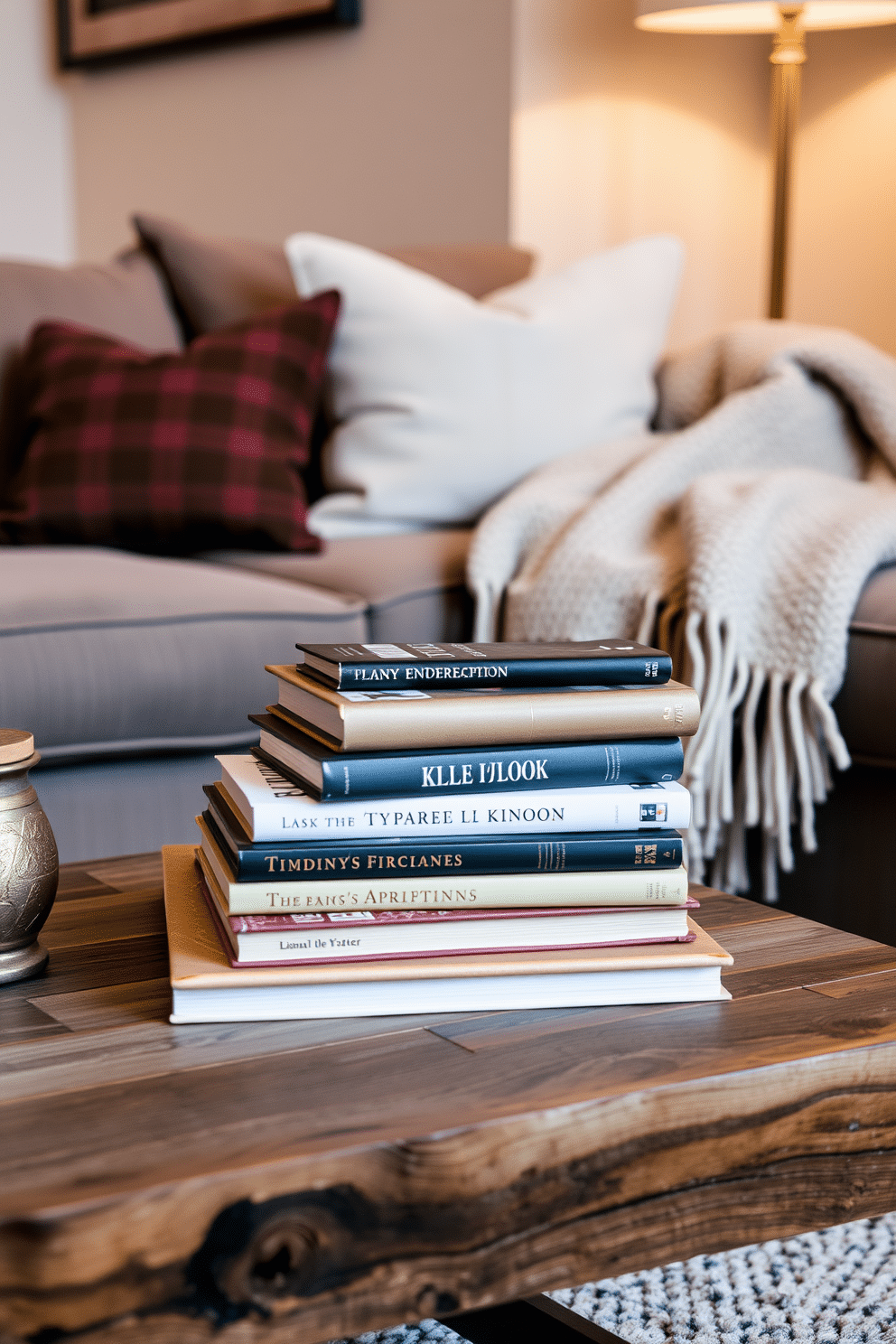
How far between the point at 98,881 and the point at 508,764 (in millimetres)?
338

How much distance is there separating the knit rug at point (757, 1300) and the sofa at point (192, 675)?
46 cm

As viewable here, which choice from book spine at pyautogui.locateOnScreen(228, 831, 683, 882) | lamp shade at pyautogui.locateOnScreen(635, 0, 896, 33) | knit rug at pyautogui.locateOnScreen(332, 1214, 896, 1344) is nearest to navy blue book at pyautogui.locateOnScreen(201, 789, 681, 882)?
book spine at pyautogui.locateOnScreen(228, 831, 683, 882)

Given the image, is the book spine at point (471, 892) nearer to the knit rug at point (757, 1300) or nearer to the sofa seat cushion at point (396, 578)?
the knit rug at point (757, 1300)

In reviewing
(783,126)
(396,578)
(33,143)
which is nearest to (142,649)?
(396,578)

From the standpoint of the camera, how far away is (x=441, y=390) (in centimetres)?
194

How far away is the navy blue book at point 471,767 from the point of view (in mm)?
650

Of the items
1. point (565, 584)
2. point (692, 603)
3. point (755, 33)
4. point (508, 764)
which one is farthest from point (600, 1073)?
point (755, 33)

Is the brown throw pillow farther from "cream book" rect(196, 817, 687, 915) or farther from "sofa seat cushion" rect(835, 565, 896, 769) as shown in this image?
"cream book" rect(196, 817, 687, 915)

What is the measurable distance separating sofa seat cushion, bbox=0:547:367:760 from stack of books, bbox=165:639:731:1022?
2.38 feet

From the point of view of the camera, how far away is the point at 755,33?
2.78 m

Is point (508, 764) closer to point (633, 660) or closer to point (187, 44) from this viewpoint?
point (633, 660)

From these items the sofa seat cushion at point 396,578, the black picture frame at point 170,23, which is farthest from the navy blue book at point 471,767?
the black picture frame at point 170,23

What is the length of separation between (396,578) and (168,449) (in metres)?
0.36

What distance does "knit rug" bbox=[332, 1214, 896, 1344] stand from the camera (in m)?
0.91
